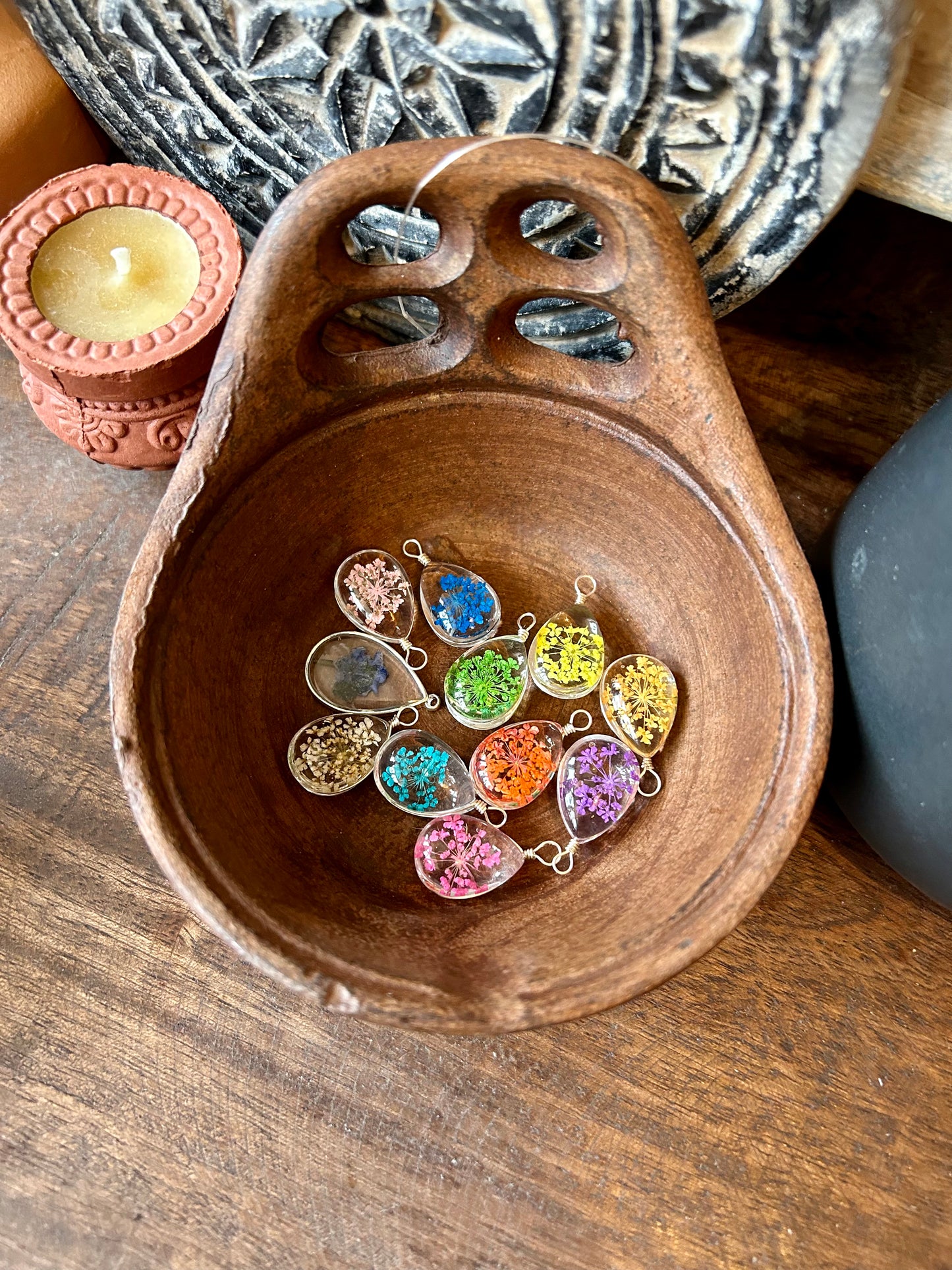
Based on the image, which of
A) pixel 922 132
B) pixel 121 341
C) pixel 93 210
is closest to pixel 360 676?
pixel 121 341

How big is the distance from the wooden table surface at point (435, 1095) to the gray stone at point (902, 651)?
143 mm

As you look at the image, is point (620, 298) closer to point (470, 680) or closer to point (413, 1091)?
point (470, 680)

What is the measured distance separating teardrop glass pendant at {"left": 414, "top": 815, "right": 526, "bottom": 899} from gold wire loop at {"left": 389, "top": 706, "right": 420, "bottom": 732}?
10 centimetres

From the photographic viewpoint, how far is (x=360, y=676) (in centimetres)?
81

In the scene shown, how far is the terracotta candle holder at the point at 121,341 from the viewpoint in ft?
→ 2.49

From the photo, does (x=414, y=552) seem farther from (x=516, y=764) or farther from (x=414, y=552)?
(x=516, y=764)

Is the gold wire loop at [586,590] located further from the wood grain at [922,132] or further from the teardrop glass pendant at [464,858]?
the wood grain at [922,132]

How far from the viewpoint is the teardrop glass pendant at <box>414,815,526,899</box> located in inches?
29.0

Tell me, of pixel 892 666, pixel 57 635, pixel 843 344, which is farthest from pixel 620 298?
pixel 57 635

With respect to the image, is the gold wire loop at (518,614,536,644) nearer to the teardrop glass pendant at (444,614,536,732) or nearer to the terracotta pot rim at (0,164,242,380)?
the teardrop glass pendant at (444,614,536,732)

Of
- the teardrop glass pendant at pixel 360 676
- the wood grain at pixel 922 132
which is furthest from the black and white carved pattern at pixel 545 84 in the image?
the teardrop glass pendant at pixel 360 676

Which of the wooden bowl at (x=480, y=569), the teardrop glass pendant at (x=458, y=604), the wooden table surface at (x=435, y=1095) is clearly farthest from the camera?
the teardrop glass pendant at (x=458, y=604)

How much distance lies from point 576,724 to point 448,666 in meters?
0.12

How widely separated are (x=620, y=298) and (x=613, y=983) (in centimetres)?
45
